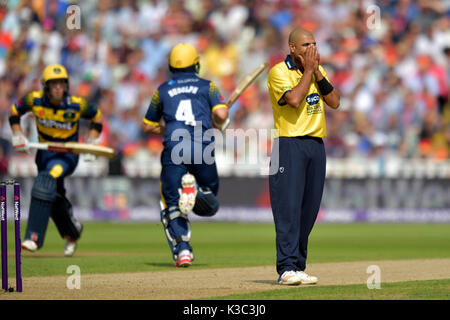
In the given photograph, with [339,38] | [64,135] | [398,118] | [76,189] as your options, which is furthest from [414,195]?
[64,135]

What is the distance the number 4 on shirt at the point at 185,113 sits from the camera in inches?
412

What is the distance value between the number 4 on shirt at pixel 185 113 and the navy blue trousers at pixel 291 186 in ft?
7.27

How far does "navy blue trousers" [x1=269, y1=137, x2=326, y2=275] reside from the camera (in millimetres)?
8289

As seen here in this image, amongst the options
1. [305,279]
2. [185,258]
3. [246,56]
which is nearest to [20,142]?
[185,258]

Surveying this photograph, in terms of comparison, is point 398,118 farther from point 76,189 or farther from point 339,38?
point 76,189

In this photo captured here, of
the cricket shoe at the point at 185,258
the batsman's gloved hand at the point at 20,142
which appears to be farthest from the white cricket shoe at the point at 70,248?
the cricket shoe at the point at 185,258

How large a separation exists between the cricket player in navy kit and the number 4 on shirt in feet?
7.26

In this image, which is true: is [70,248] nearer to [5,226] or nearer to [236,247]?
[236,247]

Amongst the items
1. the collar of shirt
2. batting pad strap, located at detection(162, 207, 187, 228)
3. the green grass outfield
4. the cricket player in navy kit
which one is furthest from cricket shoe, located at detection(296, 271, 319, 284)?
the collar of shirt

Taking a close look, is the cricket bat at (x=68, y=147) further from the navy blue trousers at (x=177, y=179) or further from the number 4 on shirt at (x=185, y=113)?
the number 4 on shirt at (x=185, y=113)

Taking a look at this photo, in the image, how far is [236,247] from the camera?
1558 cm

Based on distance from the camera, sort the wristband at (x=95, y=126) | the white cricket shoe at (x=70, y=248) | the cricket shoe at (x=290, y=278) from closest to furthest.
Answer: the cricket shoe at (x=290, y=278)
the white cricket shoe at (x=70, y=248)
the wristband at (x=95, y=126)

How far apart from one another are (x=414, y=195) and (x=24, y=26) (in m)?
11.2

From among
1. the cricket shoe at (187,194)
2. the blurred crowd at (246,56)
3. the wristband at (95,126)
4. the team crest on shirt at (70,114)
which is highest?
the blurred crowd at (246,56)
